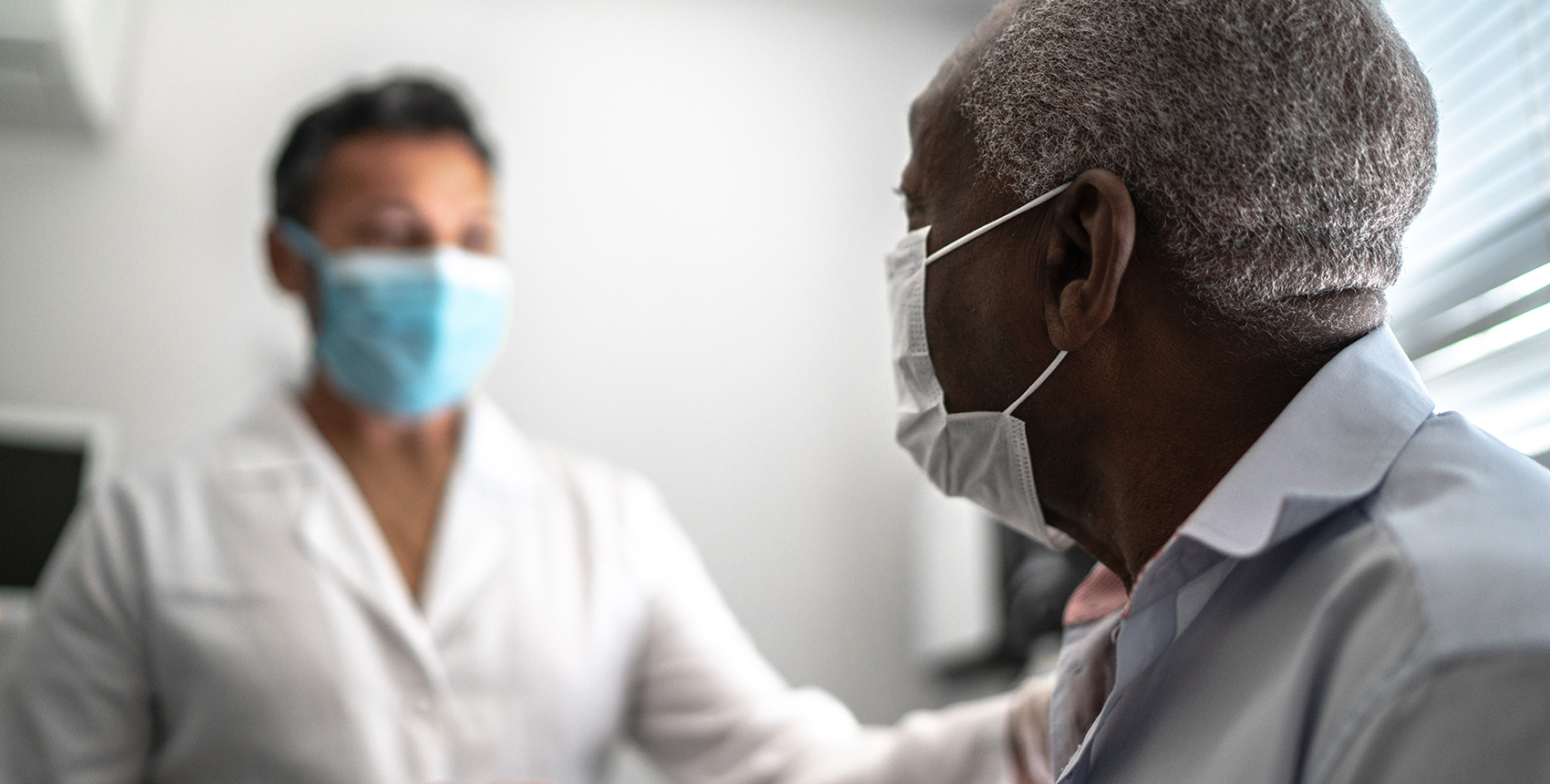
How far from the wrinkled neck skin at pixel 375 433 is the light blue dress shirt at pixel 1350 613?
1.13 meters

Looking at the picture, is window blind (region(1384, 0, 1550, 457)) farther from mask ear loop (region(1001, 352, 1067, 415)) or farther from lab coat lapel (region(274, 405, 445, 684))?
lab coat lapel (region(274, 405, 445, 684))

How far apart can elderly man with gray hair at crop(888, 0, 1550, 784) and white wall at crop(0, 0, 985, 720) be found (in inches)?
55.8

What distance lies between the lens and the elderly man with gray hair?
22.1 inches

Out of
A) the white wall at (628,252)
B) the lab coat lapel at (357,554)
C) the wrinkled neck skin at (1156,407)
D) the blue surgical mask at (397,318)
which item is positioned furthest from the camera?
the white wall at (628,252)

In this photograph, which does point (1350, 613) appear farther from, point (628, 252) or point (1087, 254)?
point (628, 252)

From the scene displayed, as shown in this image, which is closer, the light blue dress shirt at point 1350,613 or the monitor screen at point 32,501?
the light blue dress shirt at point 1350,613

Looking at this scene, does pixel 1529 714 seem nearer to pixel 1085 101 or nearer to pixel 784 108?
pixel 1085 101

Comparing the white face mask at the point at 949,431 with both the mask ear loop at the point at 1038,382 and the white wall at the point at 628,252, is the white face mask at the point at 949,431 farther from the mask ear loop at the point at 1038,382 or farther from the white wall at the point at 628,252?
the white wall at the point at 628,252

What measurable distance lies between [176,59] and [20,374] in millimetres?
665

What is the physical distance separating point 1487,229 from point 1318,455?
2.91 ft

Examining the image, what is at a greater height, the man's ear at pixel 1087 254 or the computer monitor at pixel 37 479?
the man's ear at pixel 1087 254

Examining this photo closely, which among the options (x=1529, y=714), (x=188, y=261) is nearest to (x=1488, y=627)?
(x=1529, y=714)

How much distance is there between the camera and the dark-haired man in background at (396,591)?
4.29 feet

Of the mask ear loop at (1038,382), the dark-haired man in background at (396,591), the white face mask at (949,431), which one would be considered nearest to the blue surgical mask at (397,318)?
the dark-haired man in background at (396,591)
